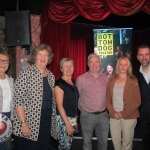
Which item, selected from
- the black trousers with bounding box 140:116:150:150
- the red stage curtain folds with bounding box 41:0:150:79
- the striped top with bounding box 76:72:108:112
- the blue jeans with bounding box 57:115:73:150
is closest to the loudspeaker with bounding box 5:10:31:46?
the red stage curtain folds with bounding box 41:0:150:79

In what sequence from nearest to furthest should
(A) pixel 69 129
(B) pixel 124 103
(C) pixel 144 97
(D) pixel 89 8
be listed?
1. (A) pixel 69 129
2. (B) pixel 124 103
3. (C) pixel 144 97
4. (D) pixel 89 8

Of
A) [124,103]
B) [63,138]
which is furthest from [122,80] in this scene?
[63,138]

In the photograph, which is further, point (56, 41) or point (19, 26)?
point (56, 41)

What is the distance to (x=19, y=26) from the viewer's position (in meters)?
2.77

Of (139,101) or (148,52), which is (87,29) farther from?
(139,101)

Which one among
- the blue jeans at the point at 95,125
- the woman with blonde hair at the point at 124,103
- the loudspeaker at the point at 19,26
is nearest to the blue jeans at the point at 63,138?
the blue jeans at the point at 95,125

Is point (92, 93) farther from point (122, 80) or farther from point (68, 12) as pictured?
point (68, 12)

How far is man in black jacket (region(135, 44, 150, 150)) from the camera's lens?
7.88ft

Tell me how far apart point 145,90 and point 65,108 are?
1.02 metres

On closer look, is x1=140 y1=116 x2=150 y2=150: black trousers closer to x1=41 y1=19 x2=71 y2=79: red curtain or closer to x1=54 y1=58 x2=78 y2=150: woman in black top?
x1=54 y1=58 x2=78 y2=150: woman in black top

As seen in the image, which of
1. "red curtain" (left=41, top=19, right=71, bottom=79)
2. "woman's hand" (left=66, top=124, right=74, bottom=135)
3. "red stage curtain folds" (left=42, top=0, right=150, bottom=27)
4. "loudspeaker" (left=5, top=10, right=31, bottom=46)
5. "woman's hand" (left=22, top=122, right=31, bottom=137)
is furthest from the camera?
"red curtain" (left=41, top=19, right=71, bottom=79)

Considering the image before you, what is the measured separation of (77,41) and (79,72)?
0.98 meters

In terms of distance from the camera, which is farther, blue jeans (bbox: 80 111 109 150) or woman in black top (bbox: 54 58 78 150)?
blue jeans (bbox: 80 111 109 150)

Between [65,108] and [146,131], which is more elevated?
[65,108]
